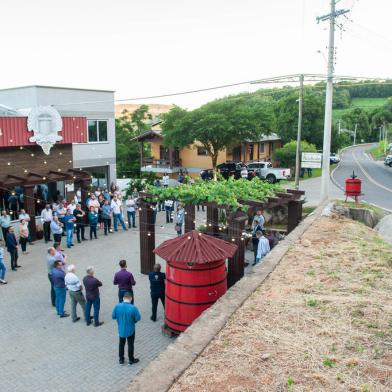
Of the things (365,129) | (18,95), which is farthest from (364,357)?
(365,129)

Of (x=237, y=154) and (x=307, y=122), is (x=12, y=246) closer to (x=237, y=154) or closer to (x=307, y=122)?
(x=237, y=154)

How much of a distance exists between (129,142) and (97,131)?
24.4 m

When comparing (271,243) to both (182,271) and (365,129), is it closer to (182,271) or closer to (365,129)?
(182,271)

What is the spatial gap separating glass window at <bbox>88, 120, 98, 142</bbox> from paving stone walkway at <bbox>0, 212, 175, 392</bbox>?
40.2ft

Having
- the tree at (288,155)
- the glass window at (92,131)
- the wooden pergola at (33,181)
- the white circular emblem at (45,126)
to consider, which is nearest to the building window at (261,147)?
the tree at (288,155)

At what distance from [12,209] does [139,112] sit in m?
35.4

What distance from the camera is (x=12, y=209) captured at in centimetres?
1903

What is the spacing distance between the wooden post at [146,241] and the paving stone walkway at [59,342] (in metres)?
0.37

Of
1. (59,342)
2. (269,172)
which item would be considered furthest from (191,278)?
(269,172)

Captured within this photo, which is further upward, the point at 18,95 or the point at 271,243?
the point at 18,95

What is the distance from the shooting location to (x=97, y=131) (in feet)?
82.4

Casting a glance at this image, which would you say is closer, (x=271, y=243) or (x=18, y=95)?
(x=271, y=243)

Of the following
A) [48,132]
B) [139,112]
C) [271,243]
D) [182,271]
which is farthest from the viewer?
[139,112]

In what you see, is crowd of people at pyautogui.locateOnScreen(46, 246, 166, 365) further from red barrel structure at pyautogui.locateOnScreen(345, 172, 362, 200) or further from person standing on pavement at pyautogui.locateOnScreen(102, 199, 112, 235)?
red barrel structure at pyautogui.locateOnScreen(345, 172, 362, 200)
